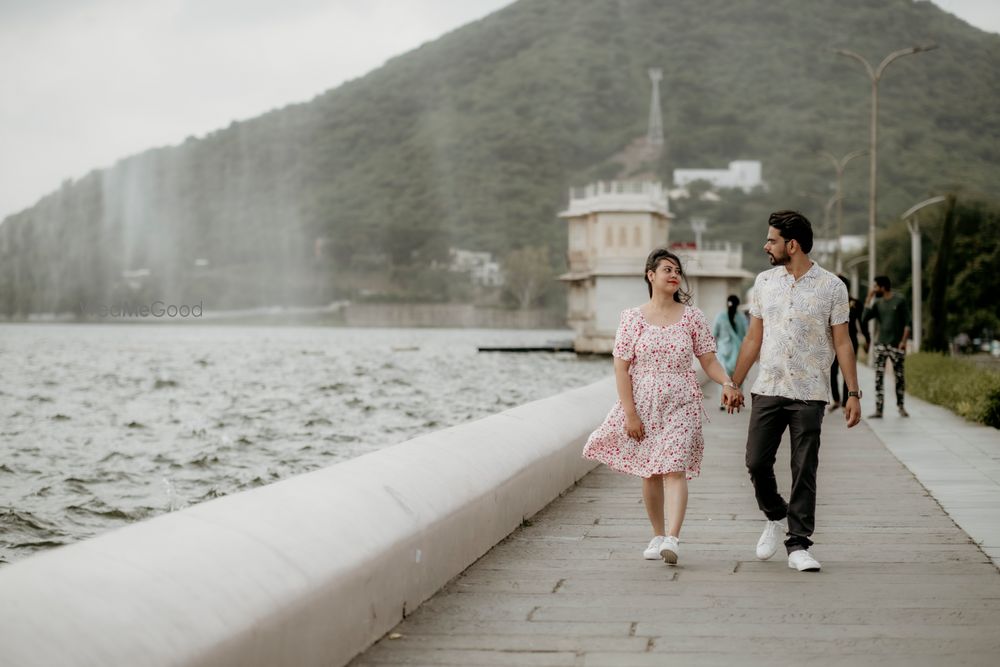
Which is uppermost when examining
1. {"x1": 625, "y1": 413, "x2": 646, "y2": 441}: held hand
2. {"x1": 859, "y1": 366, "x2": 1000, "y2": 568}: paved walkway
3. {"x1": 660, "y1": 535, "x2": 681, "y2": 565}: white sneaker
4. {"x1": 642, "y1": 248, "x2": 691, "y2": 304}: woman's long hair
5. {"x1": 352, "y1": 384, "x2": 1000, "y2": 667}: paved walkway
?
{"x1": 642, "y1": 248, "x2": 691, "y2": 304}: woman's long hair

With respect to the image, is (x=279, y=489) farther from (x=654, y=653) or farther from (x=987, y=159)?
(x=987, y=159)

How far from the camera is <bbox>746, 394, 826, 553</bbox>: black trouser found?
739 cm

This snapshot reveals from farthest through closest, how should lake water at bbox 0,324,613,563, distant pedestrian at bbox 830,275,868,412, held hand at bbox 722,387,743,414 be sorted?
1. lake water at bbox 0,324,613,563
2. distant pedestrian at bbox 830,275,868,412
3. held hand at bbox 722,387,743,414

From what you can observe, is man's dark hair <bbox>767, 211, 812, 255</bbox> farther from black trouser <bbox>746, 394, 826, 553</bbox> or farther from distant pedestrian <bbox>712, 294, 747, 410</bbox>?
distant pedestrian <bbox>712, 294, 747, 410</bbox>

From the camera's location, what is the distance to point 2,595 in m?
3.49

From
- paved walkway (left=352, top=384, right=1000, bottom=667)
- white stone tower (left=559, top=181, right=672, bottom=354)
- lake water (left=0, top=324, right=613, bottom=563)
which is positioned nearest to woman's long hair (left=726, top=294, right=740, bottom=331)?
lake water (left=0, top=324, right=613, bottom=563)

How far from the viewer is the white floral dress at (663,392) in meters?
7.55

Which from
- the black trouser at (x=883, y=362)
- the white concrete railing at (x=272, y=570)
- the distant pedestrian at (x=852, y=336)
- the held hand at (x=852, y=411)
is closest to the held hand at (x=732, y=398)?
the held hand at (x=852, y=411)

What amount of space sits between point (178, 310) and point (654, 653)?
198 metres

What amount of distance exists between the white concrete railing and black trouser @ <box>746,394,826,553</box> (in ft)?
5.28

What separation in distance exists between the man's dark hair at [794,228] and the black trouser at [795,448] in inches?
35.6

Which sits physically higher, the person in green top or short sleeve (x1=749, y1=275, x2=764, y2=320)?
short sleeve (x1=749, y1=275, x2=764, y2=320)

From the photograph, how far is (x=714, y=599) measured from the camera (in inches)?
256

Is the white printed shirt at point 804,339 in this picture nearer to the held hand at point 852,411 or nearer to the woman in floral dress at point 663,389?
the held hand at point 852,411
